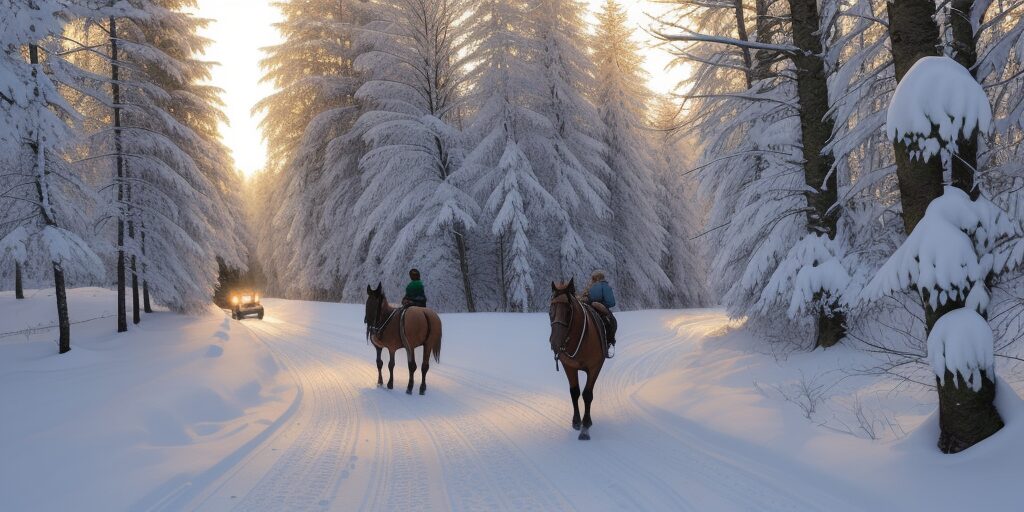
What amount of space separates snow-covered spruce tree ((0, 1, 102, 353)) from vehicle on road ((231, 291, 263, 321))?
17.7 meters

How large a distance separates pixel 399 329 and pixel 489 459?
5.91m

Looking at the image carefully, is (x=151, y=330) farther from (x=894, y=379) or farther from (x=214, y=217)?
(x=894, y=379)

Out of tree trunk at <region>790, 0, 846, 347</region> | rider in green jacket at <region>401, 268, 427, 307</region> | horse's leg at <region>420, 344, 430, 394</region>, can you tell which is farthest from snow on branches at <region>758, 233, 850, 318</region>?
rider in green jacket at <region>401, 268, 427, 307</region>

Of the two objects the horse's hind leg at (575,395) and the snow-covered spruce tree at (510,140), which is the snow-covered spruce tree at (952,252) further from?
the snow-covered spruce tree at (510,140)

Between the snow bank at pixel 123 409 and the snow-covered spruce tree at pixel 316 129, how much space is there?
1560 centimetres

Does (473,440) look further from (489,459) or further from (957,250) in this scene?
(957,250)

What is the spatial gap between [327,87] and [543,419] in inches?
1048

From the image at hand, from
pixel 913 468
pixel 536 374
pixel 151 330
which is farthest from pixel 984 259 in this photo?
pixel 151 330

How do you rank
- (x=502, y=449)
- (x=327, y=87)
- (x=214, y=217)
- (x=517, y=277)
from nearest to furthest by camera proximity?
1. (x=502, y=449)
2. (x=214, y=217)
3. (x=517, y=277)
4. (x=327, y=87)

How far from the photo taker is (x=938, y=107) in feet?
15.1

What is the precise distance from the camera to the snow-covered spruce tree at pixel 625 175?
89.8ft

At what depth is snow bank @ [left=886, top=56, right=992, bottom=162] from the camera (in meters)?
4.54

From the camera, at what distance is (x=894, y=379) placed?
279 inches

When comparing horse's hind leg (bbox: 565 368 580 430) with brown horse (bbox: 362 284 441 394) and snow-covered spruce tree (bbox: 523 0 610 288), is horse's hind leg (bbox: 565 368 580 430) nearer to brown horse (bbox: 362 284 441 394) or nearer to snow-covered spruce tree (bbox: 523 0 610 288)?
brown horse (bbox: 362 284 441 394)
